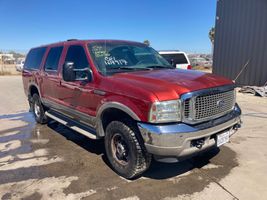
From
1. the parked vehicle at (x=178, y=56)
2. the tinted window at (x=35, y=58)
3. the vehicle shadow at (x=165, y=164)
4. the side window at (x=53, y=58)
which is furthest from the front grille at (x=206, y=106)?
the parked vehicle at (x=178, y=56)

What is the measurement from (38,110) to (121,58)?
3504 millimetres

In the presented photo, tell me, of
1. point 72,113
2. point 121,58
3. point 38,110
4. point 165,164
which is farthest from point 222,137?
point 38,110

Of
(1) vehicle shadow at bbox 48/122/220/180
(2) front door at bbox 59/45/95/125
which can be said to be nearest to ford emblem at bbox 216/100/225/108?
(1) vehicle shadow at bbox 48/122/220/180

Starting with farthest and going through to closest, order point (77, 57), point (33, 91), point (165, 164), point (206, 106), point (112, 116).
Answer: point (33, 91) → point (77, 57) → point (165, 164) → point (112, 116) → point (206, 106)

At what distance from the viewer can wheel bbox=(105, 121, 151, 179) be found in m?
3.63

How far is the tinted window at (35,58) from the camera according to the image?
21.9 ft

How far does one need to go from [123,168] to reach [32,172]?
4.82 ft

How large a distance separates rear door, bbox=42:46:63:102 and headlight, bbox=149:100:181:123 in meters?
2.84

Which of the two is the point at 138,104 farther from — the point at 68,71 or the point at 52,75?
the point at 52,75

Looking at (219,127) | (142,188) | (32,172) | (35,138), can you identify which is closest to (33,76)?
(35,138)

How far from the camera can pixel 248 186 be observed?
3.63 meters

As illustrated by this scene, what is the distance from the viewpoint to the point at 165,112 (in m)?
3.28

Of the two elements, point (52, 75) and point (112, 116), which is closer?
point (112, 116)

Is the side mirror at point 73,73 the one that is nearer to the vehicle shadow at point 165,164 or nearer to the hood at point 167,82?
the hood at point 167,82
